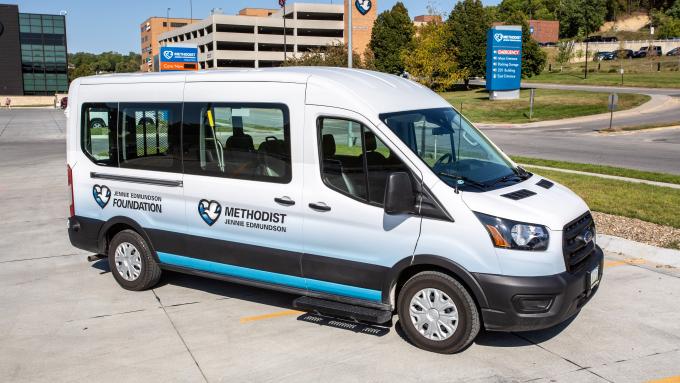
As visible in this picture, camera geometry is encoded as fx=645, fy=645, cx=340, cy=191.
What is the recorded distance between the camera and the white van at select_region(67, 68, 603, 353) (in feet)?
16.9

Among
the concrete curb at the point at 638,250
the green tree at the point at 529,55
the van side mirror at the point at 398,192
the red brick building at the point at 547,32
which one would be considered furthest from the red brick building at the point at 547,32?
the van side mirror at the point at 398,192

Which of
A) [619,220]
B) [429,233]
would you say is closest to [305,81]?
[429,233]

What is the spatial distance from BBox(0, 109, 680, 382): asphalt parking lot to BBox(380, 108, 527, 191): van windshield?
4.72ft

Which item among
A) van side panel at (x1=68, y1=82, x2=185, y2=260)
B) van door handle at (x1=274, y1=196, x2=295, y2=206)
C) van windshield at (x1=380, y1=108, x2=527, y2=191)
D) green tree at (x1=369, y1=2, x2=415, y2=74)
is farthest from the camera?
green tree at (x1=369, y1=2, x2=415, y2=74)

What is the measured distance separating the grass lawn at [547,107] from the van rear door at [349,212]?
32.8 meters

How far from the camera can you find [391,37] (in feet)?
263

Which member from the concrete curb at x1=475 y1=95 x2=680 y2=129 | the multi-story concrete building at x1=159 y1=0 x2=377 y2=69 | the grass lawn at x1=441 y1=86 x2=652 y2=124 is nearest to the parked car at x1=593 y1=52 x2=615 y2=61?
the multi-story concrete building at x1=159 y1=0 x2=377 y2=69

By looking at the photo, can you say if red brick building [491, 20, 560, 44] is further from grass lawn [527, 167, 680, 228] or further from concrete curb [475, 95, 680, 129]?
grass lawn [527, 167, 680, 228]

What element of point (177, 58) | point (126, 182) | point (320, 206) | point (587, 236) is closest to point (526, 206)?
point (587, 236)

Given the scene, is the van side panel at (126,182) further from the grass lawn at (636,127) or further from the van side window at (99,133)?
the grass lawn at (636,127)

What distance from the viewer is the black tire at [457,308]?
5.20 meters

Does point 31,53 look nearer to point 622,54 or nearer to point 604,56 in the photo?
point 604,56

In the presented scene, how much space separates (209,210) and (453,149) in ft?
8.09

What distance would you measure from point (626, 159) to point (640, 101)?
24.2 m
